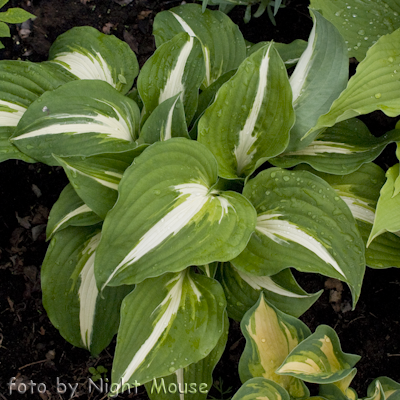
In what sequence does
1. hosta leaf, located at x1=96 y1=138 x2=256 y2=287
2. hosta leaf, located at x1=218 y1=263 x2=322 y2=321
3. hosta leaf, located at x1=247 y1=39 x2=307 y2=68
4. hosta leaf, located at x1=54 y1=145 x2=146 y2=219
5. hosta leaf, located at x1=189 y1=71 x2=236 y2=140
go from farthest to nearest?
hosta leaf, located at x1=247 y1=39 x2=307 y2=68 < hosta leaf, located at x1=189 y1=71 x2=236 y2=140 < hosta leaf, located at x1=218 y1=263 x2=322 y2=321 < hosta leaf, located at x1=54 y1=145 x2=146 y2=219 < hosta leaf, located at x1=96 y1=138 x2=256 y2=287

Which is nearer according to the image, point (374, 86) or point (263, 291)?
point (374, 86)

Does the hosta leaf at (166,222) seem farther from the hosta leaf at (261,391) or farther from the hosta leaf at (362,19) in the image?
the hosta leaf at (362,19)

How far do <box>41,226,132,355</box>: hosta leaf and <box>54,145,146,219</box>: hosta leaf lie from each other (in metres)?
0.24

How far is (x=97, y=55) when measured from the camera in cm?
141

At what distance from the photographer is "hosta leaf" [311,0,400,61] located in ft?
4.35

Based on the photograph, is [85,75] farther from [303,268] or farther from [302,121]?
[303,268]

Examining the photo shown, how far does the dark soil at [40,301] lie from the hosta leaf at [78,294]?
1.19 feet

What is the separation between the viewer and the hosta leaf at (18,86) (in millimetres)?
1181

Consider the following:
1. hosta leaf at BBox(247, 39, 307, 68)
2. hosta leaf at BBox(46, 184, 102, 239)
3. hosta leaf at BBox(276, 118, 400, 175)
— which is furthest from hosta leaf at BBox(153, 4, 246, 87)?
hosta leaf at BBox(46, 184, 102, 239)

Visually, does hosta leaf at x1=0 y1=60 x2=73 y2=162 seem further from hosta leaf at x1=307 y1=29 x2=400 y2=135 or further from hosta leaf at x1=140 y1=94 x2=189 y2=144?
hosta leaf at x1=307 y1=29 x2=400 y2=135

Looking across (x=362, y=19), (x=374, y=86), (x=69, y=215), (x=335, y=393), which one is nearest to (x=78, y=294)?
(x=69, y=215)

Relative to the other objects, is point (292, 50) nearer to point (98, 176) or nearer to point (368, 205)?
point (368, 205)

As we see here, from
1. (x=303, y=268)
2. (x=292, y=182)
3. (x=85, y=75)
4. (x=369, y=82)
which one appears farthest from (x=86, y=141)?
(x=369, y=82)

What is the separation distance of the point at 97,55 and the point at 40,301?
1091 mm
